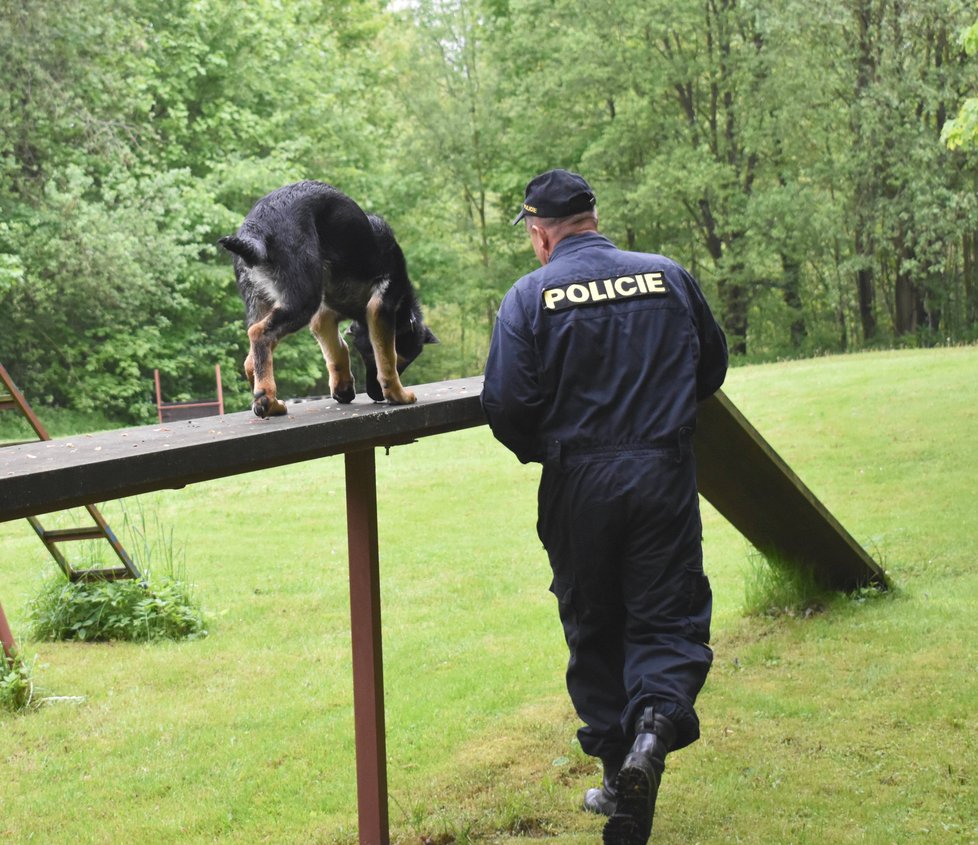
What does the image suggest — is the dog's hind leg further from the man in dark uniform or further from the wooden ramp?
the wooden ramp

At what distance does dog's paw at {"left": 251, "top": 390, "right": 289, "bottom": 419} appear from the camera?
3463 mm

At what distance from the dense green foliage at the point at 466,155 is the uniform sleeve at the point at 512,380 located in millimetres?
18721

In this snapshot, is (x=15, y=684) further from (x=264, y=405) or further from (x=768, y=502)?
(x=768, y=502)

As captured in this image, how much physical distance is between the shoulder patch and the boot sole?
4.68ft

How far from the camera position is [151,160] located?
2506 centimetres

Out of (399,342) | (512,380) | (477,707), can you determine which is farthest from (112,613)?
(512,380)

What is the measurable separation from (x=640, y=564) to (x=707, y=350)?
81 centimetres

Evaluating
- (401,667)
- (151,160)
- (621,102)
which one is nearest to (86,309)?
(151,160)

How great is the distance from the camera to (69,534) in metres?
6.38

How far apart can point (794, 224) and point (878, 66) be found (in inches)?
170

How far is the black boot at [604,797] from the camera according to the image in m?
3.82

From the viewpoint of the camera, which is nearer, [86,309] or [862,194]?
[86,309]

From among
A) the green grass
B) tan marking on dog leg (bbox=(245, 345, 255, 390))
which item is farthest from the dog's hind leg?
the green grass

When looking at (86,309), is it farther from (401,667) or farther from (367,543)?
(367,543)
